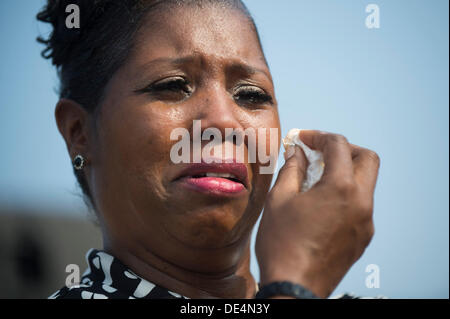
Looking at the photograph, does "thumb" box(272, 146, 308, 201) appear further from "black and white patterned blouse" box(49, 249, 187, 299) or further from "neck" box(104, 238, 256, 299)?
"black and white patterned blouse" box(49, 249, 187, 299)

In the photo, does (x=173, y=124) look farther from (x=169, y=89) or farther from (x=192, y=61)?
(x=192, y=61)

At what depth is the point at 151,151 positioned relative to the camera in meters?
2.24

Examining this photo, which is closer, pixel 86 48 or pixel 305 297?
pixel 305 297

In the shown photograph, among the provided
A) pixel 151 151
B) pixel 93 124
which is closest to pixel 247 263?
pixel 151 151

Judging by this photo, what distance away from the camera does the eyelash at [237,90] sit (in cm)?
235

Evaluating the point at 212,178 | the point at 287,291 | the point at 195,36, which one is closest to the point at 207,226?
the point at 212,178

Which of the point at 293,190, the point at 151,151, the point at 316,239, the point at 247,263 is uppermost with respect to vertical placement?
the point at 151,151

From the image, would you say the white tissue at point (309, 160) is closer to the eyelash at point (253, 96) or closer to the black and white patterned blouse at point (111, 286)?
the eyelash at point (253, 96)

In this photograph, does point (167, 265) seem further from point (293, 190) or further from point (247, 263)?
point (293, 190)

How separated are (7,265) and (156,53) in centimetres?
1151

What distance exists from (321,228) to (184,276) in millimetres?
842

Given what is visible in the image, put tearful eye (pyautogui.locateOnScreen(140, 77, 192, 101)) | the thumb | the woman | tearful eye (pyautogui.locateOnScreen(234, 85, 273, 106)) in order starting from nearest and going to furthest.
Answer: the woman < the thumb < tearful eye (pyautogui.locateOnScreen(140, 77, 192, 101)) < tearful eye (pyautogui.locateOnScreen(234, 85, 273, 106))

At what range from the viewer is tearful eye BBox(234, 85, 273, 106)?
2482 mm

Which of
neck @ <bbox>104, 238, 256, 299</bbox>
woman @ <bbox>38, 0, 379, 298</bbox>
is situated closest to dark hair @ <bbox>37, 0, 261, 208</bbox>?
woman @ <bbox>38, 0, 379, 298</bbox>
